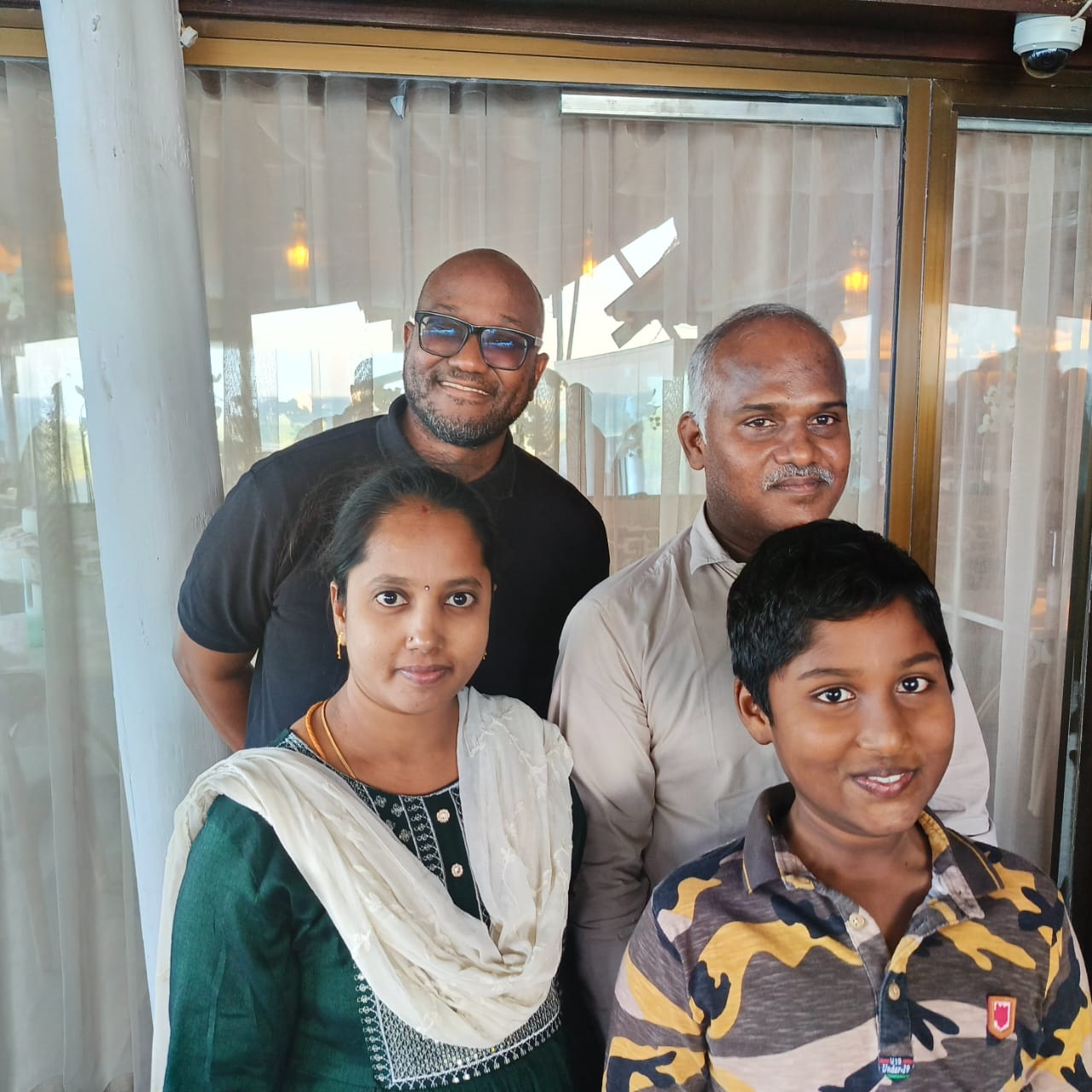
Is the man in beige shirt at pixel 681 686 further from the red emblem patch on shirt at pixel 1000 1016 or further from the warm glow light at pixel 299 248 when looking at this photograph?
the warm glow light at pixel 299 248

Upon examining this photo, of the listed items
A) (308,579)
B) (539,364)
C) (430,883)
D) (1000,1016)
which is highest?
(539,364)

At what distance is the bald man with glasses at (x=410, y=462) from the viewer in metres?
1.52

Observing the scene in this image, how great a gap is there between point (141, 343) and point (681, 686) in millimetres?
1088

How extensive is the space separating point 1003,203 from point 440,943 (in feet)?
6.48

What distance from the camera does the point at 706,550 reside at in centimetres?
159

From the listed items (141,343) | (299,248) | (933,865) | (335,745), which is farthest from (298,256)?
(933,865)

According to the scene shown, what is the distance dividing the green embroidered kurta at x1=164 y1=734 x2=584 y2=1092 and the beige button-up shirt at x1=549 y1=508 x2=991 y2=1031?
25 cm

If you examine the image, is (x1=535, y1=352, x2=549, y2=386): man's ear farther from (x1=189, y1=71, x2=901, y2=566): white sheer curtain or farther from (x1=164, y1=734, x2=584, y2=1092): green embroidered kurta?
(x1=164, y1=734, x2=584, y2=1092): green embroidered kurta

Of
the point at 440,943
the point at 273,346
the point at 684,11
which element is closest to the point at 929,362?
the point at 684,11

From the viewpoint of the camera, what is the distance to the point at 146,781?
5.49ft

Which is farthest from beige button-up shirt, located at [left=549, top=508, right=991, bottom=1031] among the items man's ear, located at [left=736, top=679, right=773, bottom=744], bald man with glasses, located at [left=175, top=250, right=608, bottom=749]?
man's ear, located at [left=736, top=679, right=773, bottom=744]

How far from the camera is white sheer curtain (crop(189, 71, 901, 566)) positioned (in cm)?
168

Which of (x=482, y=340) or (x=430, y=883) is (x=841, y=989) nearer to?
(x=430, y=883)

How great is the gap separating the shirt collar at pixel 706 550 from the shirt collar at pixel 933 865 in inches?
17.5
